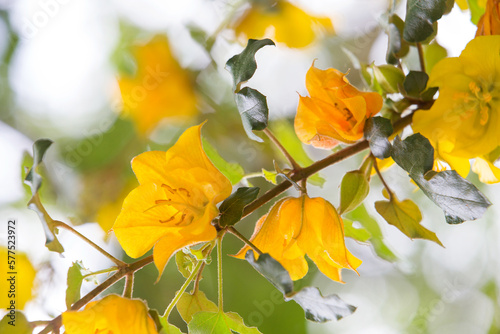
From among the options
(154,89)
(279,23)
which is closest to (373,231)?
(279,23)

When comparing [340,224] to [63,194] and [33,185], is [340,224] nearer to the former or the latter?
[33,185]

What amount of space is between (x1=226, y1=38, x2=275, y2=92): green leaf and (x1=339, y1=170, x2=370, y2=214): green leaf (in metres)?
0.13

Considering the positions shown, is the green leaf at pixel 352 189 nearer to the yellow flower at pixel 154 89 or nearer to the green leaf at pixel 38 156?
the green leaf at pixel 38 156

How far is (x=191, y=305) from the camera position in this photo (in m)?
0.46

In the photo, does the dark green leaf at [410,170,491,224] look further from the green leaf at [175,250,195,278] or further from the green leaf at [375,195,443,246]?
the green leaf at [175,250,195,278]

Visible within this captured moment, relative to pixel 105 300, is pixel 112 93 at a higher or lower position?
lower

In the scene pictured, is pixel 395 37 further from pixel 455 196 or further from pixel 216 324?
pixel 216 324

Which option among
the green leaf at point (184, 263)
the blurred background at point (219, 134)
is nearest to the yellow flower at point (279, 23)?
the blurred background at point (219, 134)

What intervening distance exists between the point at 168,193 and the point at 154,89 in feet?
2.33

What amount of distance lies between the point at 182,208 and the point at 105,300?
0.10 metres

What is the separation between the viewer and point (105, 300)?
0.38m

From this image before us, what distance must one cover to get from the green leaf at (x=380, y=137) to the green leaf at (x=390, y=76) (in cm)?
8

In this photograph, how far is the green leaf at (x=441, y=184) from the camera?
35 cm

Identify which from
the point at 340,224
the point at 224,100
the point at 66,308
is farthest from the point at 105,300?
the point at 224,100
